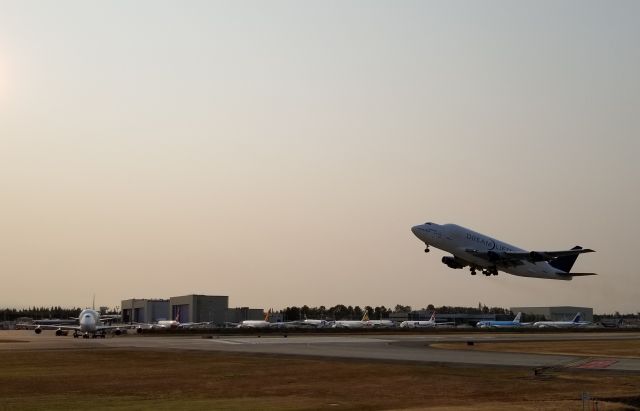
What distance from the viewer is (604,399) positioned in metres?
36.6

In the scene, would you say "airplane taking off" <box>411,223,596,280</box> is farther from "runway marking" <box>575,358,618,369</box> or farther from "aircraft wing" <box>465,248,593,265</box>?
"runway marking" <box>575,358,618,369</box>

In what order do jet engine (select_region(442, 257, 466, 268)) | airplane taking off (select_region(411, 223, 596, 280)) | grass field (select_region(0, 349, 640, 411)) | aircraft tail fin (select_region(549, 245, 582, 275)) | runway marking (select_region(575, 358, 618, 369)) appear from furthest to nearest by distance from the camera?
aircraft tail fin (select_region(549, 245, 582, 275)) < jet engine (select_region(442, 257, 466, 268)) < airplane taking off (select_region(411, 223, 596, 280)) < runway marking (select_region(575, 358, 618, 369)) < grass field (select_region(0, 349, 640, 411))

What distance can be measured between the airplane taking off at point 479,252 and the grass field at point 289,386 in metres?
32.0

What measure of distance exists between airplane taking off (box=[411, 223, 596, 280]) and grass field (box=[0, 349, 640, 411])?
32.0m

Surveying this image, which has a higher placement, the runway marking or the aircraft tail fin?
the aircraft tail fin

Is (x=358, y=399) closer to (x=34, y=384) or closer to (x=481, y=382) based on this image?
(x=481, y=382)

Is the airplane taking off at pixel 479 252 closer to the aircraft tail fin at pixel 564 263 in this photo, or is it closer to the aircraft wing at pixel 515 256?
the aircraft wing at pixel 515 256

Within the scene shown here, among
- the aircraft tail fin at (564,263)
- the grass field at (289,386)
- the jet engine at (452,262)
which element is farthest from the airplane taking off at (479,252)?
the grass field at (289,386)

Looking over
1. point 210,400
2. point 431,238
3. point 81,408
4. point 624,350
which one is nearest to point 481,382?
point 210,400

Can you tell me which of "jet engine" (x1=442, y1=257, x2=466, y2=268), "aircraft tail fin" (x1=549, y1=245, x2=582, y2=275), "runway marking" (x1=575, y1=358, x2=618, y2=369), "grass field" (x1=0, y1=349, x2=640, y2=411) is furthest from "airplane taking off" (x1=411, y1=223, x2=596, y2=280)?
"grass field" (x1=0, y1=349, x2=640, y2=411)

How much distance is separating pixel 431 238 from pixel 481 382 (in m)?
45.7

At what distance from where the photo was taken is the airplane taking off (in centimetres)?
9019

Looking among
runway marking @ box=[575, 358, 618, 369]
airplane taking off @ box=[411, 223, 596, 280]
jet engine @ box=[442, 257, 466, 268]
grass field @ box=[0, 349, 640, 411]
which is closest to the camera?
grass field @ box=[0, 349, 640, 411]

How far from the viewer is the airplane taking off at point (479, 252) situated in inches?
3551
